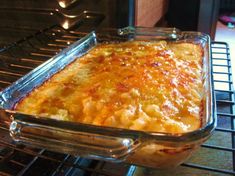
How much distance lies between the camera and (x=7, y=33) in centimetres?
99

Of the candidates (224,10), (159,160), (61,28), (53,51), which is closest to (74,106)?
(159,160)

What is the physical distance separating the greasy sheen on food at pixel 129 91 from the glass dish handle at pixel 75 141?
74mm

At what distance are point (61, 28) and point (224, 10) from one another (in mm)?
2593

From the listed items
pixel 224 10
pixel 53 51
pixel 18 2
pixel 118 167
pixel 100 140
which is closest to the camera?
pixel 100 140

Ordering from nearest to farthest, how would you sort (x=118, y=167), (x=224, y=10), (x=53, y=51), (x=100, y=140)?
(x=100, y=140) → (x=118, y=167) → (x=53, y=51) → (x=224, y=10)

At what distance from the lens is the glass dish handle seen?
1.36 feet

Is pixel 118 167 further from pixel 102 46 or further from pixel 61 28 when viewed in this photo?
pixel 61 28

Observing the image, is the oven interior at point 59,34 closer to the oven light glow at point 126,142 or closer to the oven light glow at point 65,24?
the oven light glow at point 65,24

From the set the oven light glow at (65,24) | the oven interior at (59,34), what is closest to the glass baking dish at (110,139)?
the oven interior at (59,34)

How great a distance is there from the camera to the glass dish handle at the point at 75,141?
1.36 feet

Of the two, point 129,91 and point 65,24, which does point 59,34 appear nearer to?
point 65,24

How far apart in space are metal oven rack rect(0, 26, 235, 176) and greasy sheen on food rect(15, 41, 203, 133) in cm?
6

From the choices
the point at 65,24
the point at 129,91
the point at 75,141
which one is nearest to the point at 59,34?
the point at 65,24

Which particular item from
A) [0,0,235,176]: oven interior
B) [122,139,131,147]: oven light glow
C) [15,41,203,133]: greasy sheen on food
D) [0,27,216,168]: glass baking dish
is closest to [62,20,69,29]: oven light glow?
[0,0,235,176]: oven interior
